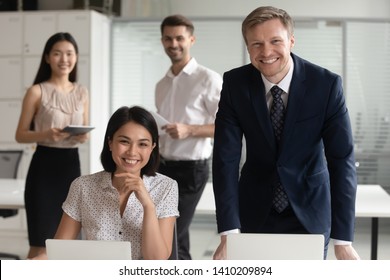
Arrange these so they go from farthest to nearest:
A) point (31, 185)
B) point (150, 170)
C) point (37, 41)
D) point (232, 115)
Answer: point (37, 41) < point (31, 185) < point (150, 170) < point (232, 115)

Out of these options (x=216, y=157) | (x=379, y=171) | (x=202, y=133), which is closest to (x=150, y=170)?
(x=216, y=157)

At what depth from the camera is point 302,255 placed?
4.30 ft

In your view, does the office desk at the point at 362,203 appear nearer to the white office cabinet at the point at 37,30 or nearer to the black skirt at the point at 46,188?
the black skirt at the point at 46,188

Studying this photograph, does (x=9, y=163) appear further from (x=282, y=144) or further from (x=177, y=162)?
(x=282, y=144)

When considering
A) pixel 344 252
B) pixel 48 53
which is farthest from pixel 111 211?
pixel 48 53

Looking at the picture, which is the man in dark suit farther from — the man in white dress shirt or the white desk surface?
the man in white dress shirt

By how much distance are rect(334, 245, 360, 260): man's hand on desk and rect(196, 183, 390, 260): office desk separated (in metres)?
1.10

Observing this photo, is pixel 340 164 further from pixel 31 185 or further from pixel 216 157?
pixel 31 185

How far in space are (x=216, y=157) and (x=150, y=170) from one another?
0.27m

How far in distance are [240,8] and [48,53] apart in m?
3.26

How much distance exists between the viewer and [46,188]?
280 centimetres

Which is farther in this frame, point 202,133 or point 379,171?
point 379,171

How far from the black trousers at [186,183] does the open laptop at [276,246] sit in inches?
64.5

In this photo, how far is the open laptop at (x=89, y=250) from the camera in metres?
1.26
